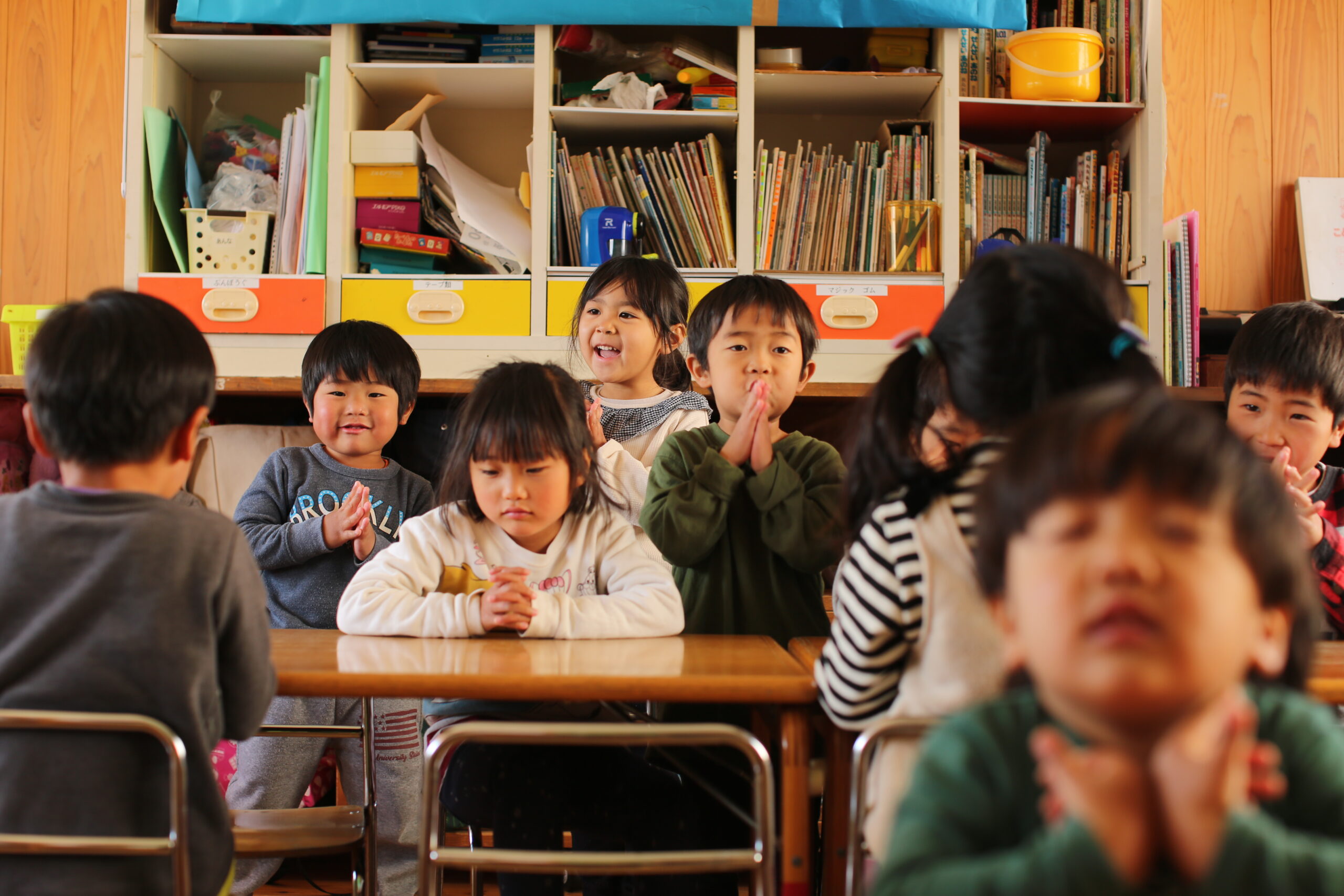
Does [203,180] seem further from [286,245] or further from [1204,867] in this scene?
[1204,867]

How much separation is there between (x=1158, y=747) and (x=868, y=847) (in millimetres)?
560

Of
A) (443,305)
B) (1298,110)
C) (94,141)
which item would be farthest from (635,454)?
(1298,110)

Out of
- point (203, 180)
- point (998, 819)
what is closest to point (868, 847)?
point (998, 819)

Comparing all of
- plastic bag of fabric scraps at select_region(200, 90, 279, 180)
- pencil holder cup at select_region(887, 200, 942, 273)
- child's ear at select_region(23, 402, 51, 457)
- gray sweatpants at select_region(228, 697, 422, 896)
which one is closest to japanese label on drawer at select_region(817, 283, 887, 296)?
pencil holder cup at select_region(887, 200, 942, 273)

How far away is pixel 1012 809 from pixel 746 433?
0.96 metres

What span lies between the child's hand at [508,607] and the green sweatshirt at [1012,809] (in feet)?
2.43

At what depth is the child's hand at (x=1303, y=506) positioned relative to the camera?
4.74ft

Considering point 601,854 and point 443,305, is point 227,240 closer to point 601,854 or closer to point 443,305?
point 443,305

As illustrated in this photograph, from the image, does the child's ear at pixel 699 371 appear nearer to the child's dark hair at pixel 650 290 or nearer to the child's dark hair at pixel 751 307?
the child's dark hair at pixel 751 307

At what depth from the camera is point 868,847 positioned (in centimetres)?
103

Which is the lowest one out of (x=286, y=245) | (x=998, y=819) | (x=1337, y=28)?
(x=998, y=819)

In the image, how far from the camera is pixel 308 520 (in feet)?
6.37

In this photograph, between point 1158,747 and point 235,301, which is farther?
point 235,301

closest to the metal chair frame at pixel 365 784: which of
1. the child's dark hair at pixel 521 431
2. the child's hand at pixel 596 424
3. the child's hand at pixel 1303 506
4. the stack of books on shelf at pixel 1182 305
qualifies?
the child's dark hair at pixel 521 431
